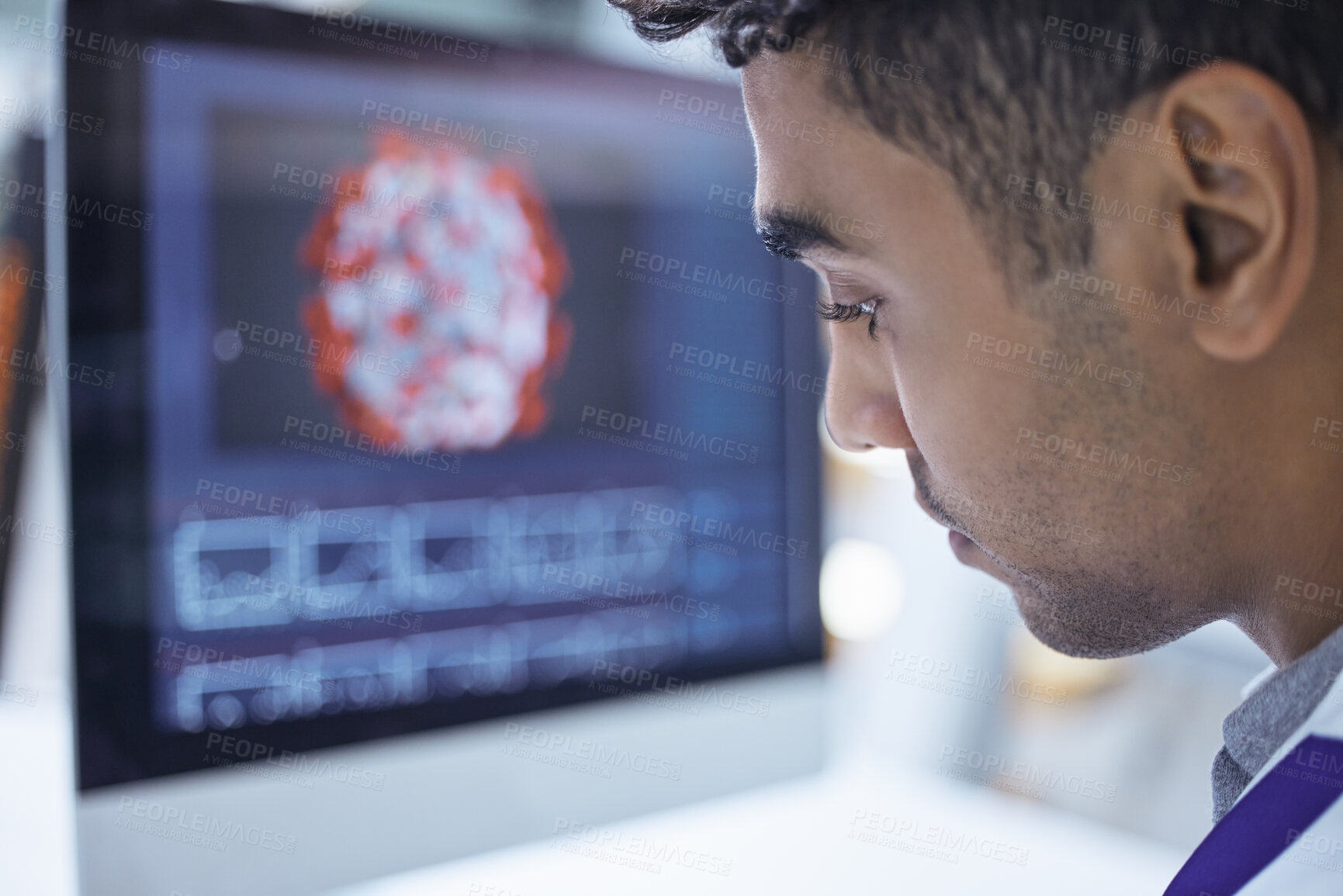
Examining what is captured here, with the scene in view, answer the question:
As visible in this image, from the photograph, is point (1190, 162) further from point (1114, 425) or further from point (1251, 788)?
point (1251, 788)

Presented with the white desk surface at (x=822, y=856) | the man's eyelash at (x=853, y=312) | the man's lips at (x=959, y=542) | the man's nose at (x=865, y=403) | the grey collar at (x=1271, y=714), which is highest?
the man's eyelash at (x=853, y=312)

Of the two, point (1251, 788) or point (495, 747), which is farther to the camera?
point (495, 747)

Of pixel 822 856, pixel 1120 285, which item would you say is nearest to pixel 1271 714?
pixel 1120 285

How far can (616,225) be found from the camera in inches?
32.6

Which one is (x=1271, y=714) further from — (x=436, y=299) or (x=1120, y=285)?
(x=436, y=299)

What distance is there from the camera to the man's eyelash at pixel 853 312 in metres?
0.52

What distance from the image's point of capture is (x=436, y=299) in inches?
29.9

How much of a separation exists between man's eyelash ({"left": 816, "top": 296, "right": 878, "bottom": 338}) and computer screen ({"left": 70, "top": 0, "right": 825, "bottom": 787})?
31 cm

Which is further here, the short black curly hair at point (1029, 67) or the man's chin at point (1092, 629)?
the man's chin at point (1092, 629)

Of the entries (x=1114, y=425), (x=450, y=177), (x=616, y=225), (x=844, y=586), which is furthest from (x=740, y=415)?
(x=844, y=586)

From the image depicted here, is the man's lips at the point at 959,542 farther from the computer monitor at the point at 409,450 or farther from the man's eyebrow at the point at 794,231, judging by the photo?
the computer monitor at the point at 409,450

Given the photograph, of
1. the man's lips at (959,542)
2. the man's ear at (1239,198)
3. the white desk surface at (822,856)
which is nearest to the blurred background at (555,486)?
the white desk surface at (822,856)

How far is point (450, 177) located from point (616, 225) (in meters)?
0.14

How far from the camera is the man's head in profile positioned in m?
0.41
